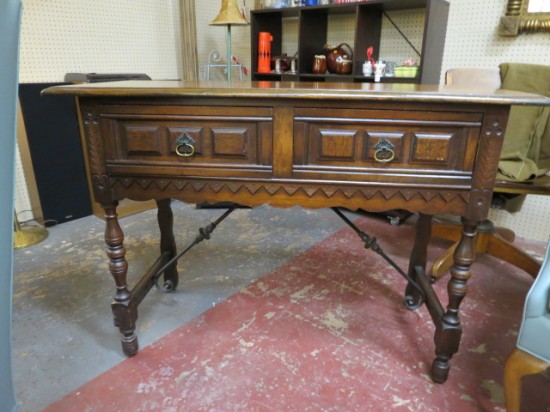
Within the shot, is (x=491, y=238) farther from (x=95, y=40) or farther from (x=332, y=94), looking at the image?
(x=95, y=40)

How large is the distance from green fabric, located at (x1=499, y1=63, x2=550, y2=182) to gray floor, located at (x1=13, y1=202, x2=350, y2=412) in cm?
110

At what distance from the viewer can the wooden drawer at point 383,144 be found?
1084 mm

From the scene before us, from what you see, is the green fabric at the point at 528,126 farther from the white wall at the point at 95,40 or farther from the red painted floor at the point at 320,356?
the white wall at the point at 95,40

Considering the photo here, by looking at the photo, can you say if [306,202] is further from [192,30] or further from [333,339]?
[192,30]

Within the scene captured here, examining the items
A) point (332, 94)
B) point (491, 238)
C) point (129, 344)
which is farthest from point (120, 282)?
point (491, 238)

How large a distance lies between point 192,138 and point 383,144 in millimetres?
563

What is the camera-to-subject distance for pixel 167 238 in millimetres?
1785

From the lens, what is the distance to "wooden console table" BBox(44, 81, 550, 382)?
1072 millimetres

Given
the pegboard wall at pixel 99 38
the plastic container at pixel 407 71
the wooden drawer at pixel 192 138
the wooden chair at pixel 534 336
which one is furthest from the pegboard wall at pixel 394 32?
the wooden chair at pixel 534 336

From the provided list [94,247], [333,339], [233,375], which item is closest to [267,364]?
[233,375]

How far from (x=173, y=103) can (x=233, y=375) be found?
91 cm

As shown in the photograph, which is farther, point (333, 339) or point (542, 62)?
point (542, 62)

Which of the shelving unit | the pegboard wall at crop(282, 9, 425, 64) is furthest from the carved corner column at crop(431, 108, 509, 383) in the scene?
the pegboard wall at crop(282, 9, 425, 64)

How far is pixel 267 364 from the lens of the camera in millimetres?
1378
